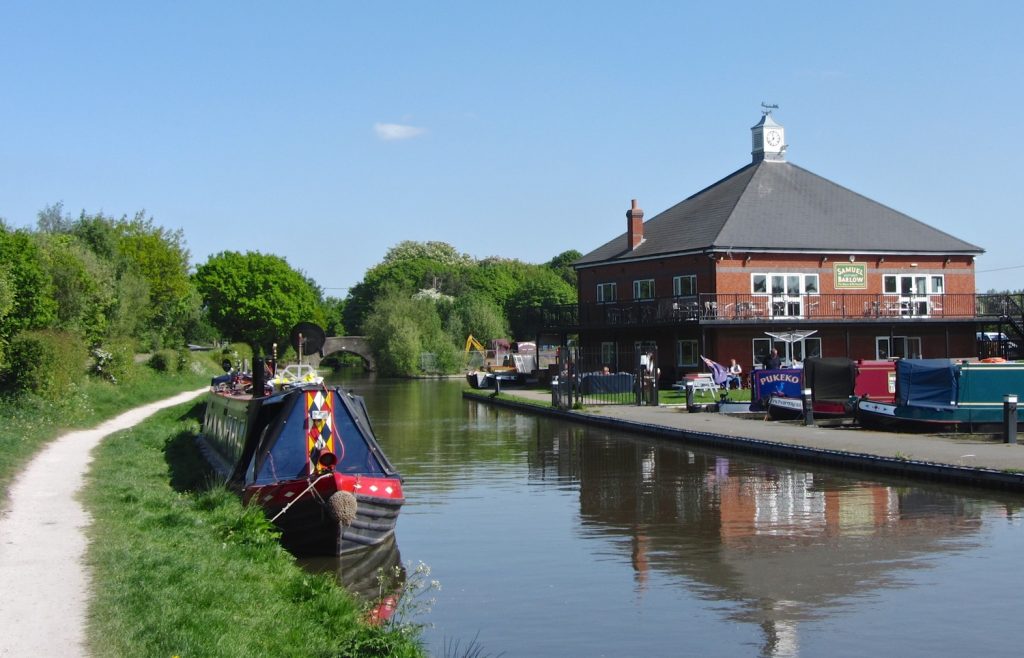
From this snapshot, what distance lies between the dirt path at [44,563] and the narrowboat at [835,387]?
19622mm

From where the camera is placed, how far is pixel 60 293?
133 feet

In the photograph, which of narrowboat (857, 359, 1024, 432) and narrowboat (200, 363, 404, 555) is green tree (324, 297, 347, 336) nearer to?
narrowboat (857, 359, 1024, 432)

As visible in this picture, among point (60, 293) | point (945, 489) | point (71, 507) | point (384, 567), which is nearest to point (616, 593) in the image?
point (384, 567)

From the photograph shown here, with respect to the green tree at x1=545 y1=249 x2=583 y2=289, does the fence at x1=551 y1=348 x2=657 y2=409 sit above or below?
below

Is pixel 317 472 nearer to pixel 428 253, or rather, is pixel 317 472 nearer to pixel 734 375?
pixel 734 375

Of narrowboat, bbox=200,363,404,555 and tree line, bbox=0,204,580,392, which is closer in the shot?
narrowboat, bbox=200,363,404,555

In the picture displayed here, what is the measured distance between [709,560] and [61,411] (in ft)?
61.1

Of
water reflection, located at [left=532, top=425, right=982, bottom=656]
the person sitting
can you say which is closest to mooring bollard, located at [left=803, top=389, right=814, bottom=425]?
water reflection, located at [left=532, top=425, right=982, bottom=656]

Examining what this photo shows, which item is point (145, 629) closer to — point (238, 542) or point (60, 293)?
point (238, 542)

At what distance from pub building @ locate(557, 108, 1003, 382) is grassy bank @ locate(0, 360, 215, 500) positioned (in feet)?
67.0

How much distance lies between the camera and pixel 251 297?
89.8m

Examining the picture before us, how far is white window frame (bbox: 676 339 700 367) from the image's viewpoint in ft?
153

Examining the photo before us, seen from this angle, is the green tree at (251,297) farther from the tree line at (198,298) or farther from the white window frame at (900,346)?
the white window frame at (900,346)

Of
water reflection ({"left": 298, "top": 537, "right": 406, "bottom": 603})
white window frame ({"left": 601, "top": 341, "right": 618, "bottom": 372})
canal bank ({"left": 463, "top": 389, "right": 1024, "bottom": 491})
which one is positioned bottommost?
water reflection ({"left": 298, "top": 537, "right": 406, "bottom": 603})
